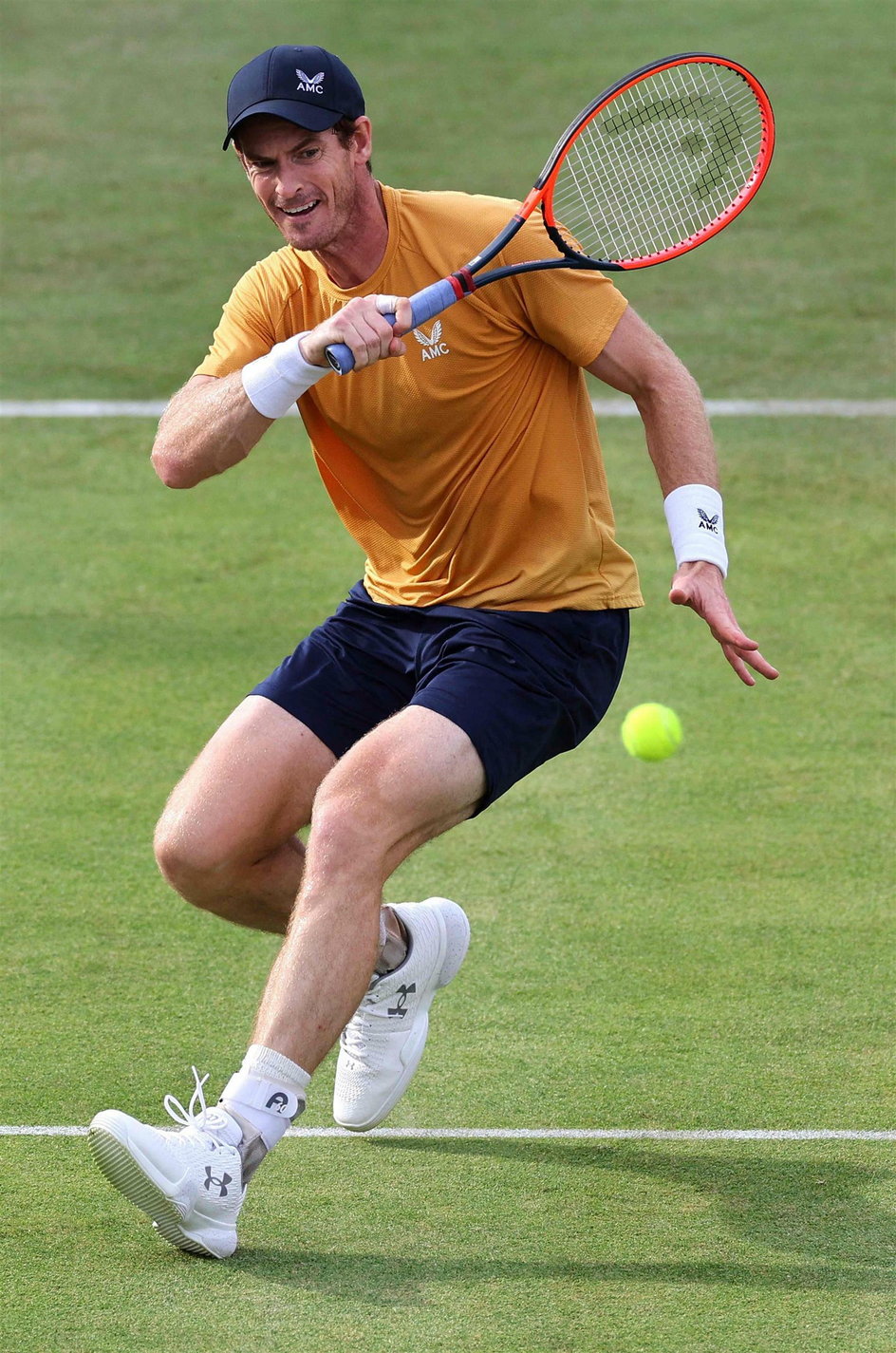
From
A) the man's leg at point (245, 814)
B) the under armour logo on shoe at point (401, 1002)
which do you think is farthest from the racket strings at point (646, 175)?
the under armour logo on shoe at point (401, 1002)

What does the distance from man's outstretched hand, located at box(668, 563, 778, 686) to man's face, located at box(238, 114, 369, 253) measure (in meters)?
1.08

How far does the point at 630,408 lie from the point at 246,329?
5443 millimetres

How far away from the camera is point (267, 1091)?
A: 3.50m

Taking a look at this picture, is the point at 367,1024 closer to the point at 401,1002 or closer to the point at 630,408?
the point at 401,1002

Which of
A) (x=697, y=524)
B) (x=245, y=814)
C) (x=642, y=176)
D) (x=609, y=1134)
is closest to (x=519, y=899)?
(x=609, y=1134)

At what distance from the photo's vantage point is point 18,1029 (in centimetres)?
448

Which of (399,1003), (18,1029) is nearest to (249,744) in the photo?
(399,1003)

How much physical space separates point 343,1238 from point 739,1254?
0.76 metres

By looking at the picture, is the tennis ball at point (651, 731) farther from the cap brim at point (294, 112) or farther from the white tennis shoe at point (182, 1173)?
the white tennis shoe at point (182, 1173)

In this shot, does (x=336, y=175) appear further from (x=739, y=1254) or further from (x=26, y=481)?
(x=26, y=481)

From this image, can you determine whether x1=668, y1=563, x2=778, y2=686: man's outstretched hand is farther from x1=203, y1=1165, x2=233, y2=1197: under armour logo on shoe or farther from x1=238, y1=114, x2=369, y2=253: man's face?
x1=203, y1=1165, x2=233, y2=1197: under armour logo on shoe

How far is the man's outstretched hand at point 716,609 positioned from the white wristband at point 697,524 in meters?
0.03

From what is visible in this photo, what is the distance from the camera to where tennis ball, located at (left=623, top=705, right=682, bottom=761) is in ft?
17.9

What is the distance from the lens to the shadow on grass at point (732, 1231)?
11.5ft
